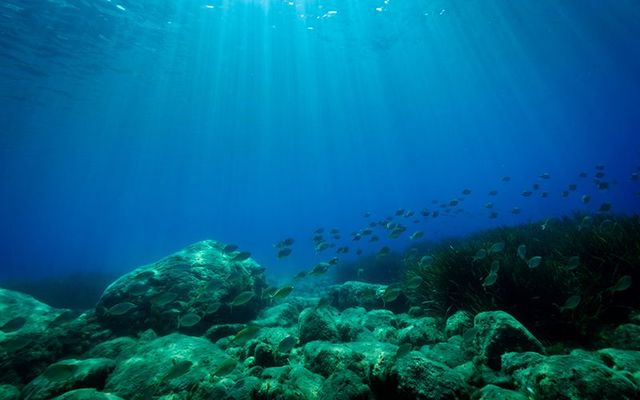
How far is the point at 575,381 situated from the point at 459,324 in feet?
9.13

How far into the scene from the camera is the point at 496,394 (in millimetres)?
3066

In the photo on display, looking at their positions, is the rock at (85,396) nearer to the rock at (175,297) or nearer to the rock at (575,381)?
the rock at (175,297)

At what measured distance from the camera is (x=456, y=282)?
6852mm

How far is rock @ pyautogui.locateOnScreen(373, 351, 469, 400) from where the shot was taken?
3.23 metres

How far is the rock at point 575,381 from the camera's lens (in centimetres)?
284

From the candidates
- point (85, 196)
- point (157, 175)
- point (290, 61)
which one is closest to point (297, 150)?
point (157, 175)

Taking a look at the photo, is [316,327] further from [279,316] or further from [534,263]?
[534,263]

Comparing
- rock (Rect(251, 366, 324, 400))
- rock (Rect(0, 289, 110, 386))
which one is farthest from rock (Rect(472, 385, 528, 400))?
rock (Rect(0, 289, 110, 386))

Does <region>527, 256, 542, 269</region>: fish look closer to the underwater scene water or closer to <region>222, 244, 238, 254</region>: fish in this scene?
the underwater scene water

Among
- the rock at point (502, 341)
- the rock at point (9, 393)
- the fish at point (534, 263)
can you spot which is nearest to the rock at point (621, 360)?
the rock at point (502, 341)

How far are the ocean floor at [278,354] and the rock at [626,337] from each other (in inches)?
0.4

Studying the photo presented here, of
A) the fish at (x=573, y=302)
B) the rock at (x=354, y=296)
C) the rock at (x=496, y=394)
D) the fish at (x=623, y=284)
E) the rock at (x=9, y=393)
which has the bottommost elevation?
the rock at (x=354, y=296)

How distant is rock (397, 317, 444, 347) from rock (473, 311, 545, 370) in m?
1.31

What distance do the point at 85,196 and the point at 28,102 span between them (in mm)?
80507
